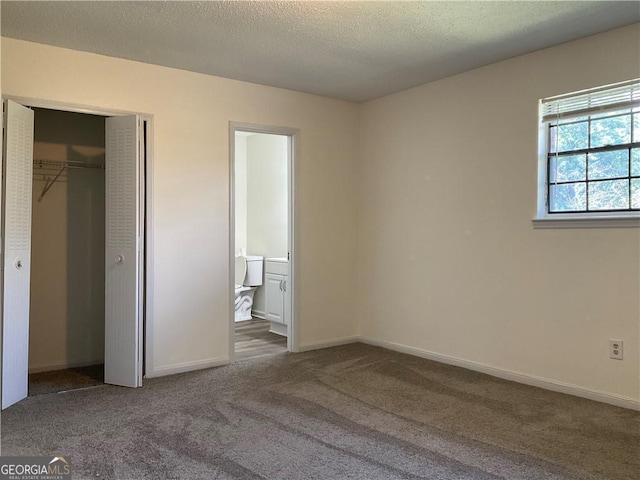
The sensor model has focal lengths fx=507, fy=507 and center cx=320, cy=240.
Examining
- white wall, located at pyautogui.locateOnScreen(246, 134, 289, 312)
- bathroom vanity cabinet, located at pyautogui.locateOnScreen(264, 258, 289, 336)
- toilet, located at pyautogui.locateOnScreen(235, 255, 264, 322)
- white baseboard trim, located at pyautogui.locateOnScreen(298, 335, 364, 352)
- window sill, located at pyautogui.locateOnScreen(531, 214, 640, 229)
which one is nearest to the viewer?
window sill, located at pyautogui.locateOnScreen(531, 214, 640, 229)

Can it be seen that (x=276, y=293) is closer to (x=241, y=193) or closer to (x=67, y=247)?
(x=241, y=193)

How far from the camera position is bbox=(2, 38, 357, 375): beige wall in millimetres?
3582

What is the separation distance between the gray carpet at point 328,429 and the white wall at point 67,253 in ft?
2.79

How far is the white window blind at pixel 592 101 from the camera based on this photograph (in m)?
3.21

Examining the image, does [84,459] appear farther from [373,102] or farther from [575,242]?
[373,102]

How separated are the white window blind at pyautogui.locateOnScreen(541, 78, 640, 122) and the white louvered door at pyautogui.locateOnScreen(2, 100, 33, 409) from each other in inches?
140

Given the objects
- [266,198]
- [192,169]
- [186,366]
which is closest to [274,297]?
[266,198]

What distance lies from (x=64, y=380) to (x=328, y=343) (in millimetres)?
2271

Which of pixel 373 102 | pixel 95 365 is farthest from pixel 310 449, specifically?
pixel 373 102

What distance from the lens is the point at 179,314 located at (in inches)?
158

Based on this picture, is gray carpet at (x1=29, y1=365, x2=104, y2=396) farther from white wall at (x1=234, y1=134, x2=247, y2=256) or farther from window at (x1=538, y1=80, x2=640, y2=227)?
window at (x1=538, y1=80, x2=640, y2=227)

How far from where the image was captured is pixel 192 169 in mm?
4074

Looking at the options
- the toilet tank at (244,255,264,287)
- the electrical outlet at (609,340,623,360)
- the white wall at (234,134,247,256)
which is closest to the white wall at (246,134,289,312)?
the white wall at (234,134,247,256)

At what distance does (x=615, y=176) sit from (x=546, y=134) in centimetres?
56
